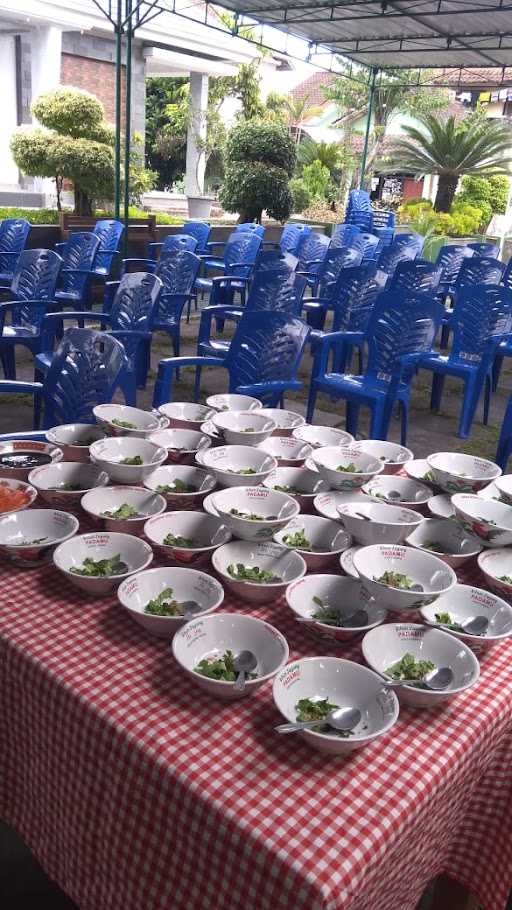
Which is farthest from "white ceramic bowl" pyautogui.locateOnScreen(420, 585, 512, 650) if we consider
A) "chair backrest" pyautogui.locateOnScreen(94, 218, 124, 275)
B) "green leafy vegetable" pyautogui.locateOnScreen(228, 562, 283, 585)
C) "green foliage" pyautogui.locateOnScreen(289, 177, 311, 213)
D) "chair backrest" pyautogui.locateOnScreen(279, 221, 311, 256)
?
"green foliage" pyautogui.locateOnScreen(289, 177, 311, 213)

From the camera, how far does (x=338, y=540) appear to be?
5.09ft

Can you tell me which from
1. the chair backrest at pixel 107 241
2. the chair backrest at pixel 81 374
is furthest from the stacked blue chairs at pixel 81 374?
the chair backrest at pixel 107 241

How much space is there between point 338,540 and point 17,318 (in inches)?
148

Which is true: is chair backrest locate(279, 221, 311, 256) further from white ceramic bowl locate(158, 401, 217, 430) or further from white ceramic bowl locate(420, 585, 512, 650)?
white ceramic bowl locate(420, 585, 512, 650)

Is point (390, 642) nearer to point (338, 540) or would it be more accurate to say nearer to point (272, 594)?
point (272, 594)

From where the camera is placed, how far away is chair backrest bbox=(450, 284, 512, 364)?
4801 millimetres

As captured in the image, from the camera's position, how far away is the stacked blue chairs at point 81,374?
2.82 m

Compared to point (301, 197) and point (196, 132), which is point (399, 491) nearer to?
point (301, 197)

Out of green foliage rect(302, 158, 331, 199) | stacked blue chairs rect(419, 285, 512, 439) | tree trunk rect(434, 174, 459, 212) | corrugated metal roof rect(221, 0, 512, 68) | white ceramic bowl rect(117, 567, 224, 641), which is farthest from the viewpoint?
green foliage rect(302, 158, 331, 199)

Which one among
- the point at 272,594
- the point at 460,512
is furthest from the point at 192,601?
the point at 460,512

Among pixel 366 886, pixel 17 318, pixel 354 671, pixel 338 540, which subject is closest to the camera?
pixel 366 886

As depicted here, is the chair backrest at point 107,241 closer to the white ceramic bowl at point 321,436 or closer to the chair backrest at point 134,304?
the chair backrest at point 134,304

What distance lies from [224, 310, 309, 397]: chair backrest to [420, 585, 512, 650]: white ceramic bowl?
2.31 meters

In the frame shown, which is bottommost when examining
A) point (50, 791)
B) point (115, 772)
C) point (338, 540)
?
point (50, 791)
